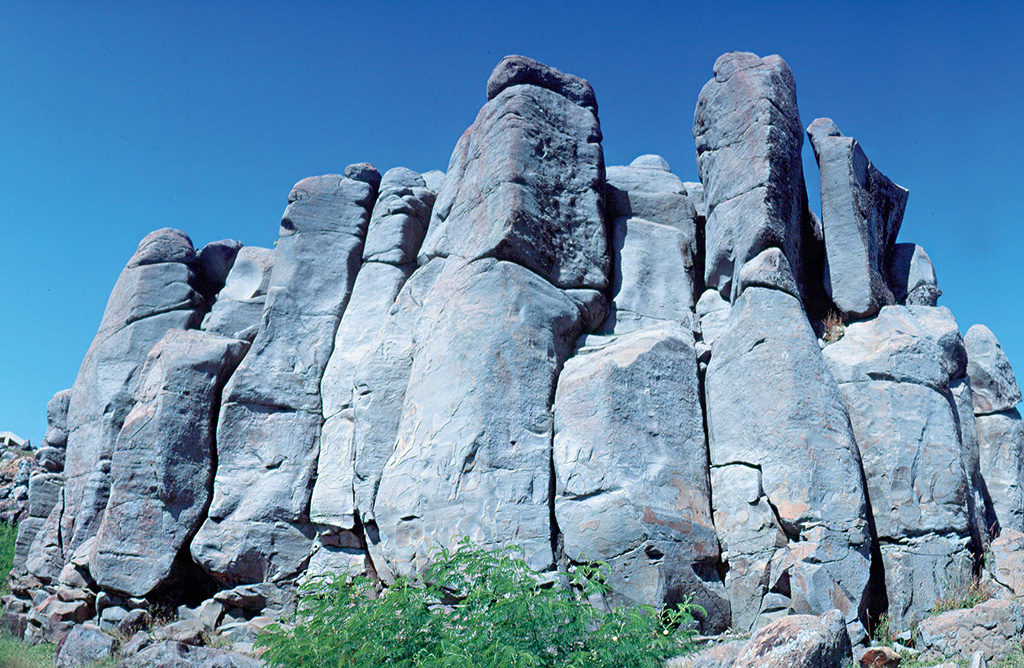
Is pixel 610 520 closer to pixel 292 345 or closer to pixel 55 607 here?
pixel 292 345

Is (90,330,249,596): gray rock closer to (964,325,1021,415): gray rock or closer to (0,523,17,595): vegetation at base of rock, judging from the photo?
(0,523,17,595): vegetation at base of rock

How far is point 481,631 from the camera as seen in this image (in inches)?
284

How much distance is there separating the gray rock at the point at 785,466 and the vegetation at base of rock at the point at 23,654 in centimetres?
1033

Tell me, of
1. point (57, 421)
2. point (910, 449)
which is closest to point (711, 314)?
point (910, 449)

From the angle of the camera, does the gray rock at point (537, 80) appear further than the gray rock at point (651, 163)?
No

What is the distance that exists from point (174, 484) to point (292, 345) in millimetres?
2983

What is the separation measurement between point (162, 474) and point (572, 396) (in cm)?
701

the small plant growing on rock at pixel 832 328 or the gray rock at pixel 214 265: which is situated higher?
the gray rock at pixel 214 265

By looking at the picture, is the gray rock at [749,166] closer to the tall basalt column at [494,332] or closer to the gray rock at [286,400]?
the tall basalt column at [494,332]

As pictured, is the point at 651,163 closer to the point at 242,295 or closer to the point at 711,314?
the point at 711,314

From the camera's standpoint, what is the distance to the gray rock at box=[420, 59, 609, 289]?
1244 centimetres

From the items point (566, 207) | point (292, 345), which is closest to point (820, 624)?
point (566, 207)

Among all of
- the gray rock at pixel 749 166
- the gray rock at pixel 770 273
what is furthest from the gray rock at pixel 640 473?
the gray rock at pixel 749 166

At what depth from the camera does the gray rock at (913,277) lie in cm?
1322
